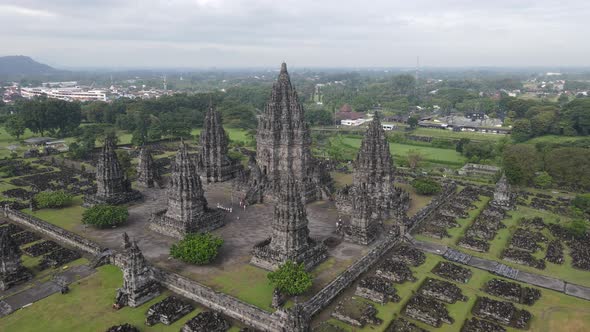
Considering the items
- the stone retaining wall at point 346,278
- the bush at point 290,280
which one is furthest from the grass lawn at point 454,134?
the bush at point 290,280

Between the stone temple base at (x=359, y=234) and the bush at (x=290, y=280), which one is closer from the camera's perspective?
the bush at (x=290, y=280)

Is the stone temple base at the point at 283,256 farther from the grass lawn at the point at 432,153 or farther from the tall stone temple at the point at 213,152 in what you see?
the grass lawn at the point at 432,153

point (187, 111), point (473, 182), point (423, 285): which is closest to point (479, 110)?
point (473, 182)

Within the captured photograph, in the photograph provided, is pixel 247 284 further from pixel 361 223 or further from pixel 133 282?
pixel 361 223

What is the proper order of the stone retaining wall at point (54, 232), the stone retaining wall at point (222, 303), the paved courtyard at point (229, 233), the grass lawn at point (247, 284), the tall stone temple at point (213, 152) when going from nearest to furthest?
1. the stone retaining wall at point (222, 303)
2. the grass lawn at point (247, 284)
3. the paved courtyard at point (229, 233)
4. the stone retaining wall at point (54, 232)
5. the tall stone temple at point (213, 152)

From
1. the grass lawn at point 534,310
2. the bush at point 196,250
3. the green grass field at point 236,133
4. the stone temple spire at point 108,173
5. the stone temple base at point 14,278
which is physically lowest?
the grass lawn at point 534,310

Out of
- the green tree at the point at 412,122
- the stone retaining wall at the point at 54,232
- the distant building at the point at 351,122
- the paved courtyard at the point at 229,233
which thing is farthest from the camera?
the distant building at the point at 351,122

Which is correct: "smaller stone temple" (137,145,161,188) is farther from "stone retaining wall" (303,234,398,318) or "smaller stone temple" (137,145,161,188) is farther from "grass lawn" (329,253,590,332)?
"grass lawn" (329,253,590,332)
